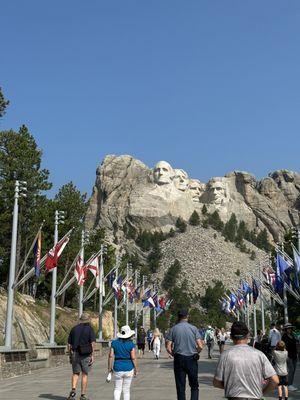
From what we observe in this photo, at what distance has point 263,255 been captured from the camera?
17200 centimetres

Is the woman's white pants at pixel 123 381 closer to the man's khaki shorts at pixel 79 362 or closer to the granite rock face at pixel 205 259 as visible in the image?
the man's khaki shorts at pixel 79 362

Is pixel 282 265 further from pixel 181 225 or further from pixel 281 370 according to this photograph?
pixel 181 225

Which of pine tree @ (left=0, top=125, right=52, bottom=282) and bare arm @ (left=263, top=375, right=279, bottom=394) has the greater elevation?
pine tree @ (left=0, top=125, right=52, bottom=282)

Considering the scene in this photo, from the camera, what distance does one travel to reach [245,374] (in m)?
5.58

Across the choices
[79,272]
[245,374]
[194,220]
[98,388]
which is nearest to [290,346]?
[98,388]

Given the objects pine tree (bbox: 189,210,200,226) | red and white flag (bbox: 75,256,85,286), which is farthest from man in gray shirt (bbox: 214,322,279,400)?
pine tree (bbox: 189,210,200,226)

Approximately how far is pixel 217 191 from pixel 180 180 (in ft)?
45.9

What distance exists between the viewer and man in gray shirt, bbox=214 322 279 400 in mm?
5551

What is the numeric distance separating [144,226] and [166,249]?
14.1 metres

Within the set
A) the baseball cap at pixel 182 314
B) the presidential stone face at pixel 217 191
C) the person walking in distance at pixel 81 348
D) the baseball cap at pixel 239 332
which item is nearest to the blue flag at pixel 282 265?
the person walking in distance at pixel 81 348

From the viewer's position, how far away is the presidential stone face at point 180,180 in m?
190

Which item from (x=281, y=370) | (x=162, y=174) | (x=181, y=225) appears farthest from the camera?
(x=162, y=174)

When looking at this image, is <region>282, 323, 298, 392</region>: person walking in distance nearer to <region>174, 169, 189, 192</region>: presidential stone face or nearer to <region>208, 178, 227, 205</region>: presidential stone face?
<region>174, 169, 189, 192</region>: presidential stone face

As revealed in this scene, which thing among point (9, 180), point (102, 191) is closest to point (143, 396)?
point (9, 180)
